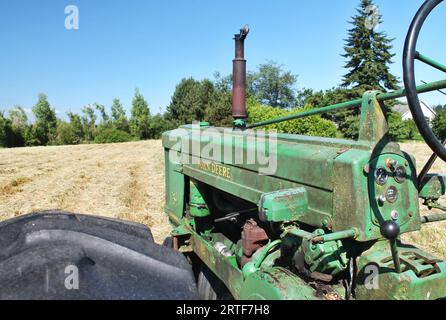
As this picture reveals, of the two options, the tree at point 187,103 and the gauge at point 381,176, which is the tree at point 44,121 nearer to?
the tree at point 187,103

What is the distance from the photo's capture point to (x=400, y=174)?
1926 millimetres

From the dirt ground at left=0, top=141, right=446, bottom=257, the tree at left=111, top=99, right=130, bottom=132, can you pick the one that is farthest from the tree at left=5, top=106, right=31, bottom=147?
the dirt ground at left=0, top=141, right=446, bottom=257

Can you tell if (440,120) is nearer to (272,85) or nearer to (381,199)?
(381,199)

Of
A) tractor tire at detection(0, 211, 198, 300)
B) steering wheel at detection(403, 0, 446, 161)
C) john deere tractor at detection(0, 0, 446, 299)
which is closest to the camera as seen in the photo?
tractor tire at detection(0, 211, 198, 300)

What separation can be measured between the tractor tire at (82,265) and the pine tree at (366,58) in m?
29.5

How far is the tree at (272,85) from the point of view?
56.3 metres

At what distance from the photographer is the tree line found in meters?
26.5

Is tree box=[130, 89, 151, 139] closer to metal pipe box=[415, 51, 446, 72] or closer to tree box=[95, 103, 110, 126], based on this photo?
tree box=[95, 103, 110, 126]

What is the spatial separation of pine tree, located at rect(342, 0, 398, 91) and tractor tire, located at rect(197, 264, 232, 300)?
27678mm

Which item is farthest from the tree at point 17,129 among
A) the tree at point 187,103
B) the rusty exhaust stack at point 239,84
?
the rusty exhaust stack at point 239,84

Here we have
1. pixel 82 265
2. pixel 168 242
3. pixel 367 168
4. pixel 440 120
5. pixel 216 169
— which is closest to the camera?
pixel 82 265

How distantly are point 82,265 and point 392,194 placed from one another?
4.69ft

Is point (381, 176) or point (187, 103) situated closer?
point (381, 176)

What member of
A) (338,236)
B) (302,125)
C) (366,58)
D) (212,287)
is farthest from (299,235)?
(366,58)
